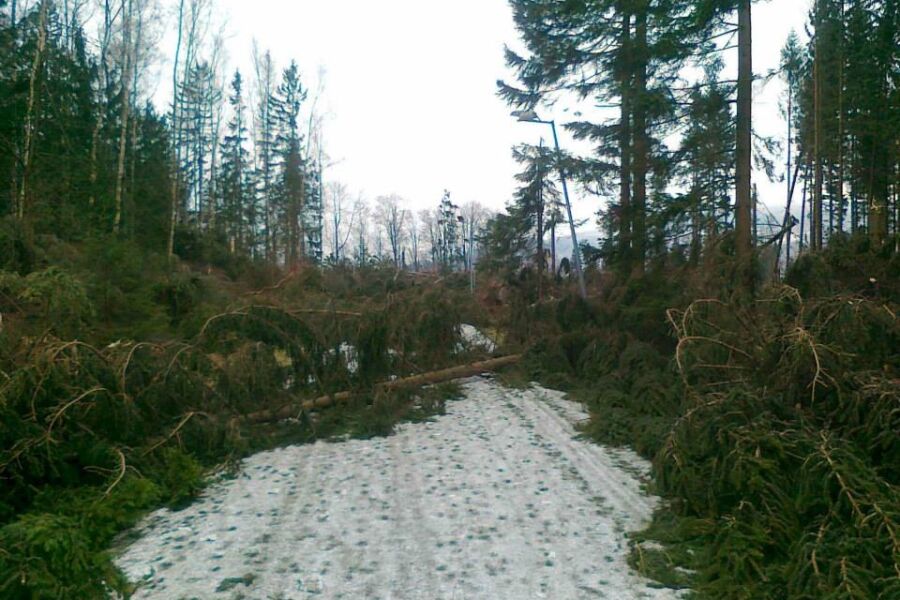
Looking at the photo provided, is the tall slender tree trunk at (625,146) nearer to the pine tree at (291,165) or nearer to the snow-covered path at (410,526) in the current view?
the snow-covered path at (410,526)

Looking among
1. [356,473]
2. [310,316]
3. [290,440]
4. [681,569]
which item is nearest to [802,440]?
[681,569]

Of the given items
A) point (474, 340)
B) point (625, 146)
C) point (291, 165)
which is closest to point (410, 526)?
point (474, 340)

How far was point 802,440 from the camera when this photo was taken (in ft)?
12.8

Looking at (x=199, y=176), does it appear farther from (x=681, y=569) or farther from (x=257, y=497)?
(x=681, y=569)

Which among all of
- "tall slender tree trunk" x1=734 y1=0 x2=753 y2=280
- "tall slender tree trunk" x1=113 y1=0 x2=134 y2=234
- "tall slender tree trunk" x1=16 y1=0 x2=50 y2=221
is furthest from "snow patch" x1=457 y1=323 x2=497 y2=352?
"tall slender tree trunk" x1=113 y1=0 x2=134 y2=234

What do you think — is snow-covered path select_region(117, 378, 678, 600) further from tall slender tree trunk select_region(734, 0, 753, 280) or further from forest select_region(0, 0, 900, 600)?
tall slender tree trunk select_region(734, 0, 753, 280)

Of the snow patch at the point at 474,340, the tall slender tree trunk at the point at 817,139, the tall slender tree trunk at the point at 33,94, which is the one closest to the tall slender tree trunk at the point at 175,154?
the tall slender tree trunk at the point at 33,94

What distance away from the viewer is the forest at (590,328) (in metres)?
3.68

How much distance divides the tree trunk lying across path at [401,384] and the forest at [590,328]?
5 cm

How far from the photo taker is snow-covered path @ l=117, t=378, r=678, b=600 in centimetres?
359

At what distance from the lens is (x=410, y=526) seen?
4.49 metres

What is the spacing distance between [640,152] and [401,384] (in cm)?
647

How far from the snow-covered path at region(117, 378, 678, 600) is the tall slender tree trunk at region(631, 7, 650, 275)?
5502mm

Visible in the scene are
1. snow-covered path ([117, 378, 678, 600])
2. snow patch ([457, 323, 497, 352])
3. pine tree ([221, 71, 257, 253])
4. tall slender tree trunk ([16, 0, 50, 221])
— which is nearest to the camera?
snow-covered path ([117, 378, 678, 600])
